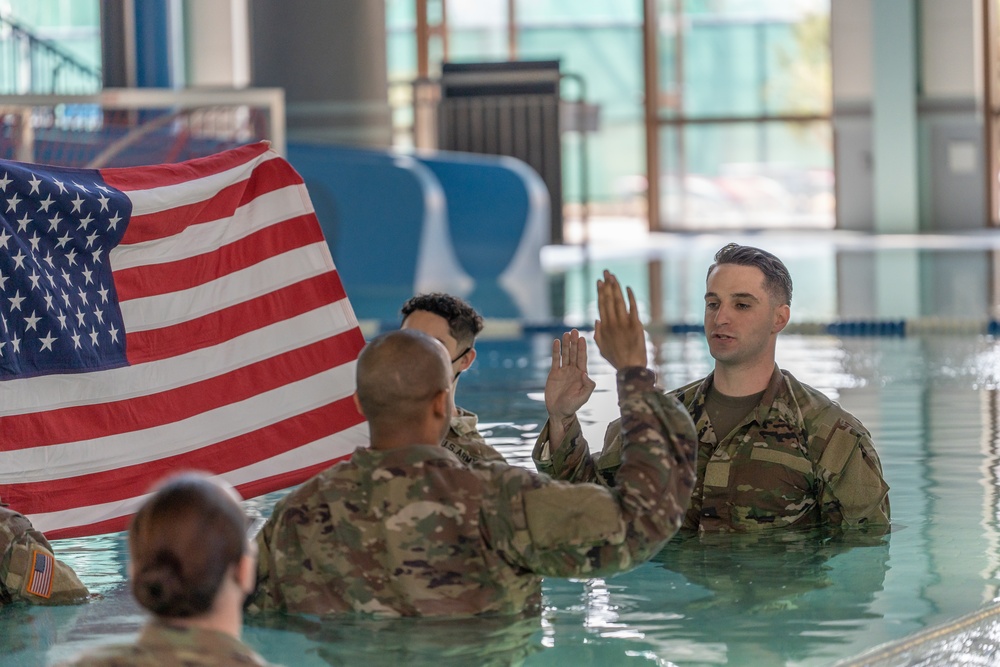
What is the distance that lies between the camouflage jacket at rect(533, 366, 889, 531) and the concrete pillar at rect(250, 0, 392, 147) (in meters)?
12.6

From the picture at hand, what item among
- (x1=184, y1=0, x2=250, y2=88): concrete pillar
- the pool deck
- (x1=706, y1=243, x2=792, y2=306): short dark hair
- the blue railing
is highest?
(x1=184, y1=0, x2=250, y2=88): concrete pillar

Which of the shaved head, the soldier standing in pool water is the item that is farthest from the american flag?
the shaved head

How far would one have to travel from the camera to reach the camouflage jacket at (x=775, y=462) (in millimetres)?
4070

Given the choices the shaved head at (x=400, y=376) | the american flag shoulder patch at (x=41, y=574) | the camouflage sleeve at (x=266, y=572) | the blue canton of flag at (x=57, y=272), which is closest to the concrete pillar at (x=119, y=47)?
the blue canton of flag at (x=57, y=272)

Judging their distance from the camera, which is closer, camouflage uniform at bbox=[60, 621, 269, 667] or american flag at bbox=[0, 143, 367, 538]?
camouflage uniform at bbox=[60, 621, 269, 667]

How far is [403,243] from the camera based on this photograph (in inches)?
567

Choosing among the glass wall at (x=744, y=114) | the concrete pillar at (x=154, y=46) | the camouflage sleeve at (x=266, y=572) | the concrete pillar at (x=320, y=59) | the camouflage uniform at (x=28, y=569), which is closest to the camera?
the camouflage sleeve at (x=266, y=572)

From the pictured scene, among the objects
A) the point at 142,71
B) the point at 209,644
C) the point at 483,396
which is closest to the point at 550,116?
the point at 142,71

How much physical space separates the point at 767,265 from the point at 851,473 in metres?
0.64

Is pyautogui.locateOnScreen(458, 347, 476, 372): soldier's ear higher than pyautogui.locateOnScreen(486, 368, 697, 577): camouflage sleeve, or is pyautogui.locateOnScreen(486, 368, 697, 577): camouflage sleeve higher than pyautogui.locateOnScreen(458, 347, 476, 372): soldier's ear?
pyautogui.locateOnScreen(458, 347, 476, 372): soldier's ear

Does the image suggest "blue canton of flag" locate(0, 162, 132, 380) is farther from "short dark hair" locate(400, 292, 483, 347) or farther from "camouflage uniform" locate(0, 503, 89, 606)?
"short dark hair" locate(400, 292, 483, 347)

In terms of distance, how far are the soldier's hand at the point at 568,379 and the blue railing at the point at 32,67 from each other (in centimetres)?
1405

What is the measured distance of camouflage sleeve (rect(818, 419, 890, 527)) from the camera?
4.07 m

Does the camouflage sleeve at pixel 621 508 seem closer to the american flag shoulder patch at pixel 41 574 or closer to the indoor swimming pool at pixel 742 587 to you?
the indoor swimming pool at pixel 742 587
